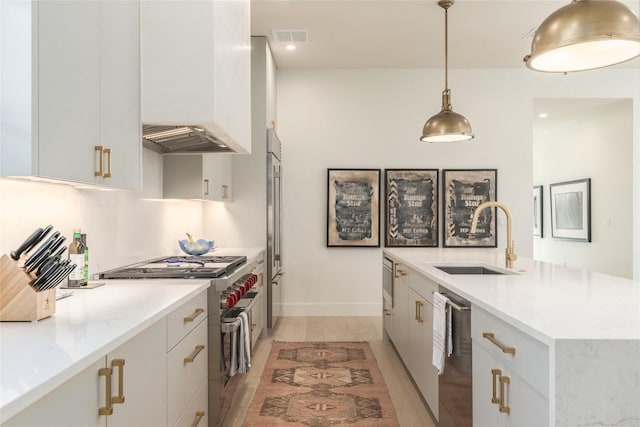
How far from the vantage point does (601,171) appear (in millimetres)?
6578

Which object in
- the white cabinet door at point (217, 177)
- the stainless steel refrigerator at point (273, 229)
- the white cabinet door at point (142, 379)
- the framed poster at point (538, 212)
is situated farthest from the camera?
the framed poster at point (538, 212)

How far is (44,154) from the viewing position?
1485mm

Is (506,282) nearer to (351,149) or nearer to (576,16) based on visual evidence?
(576,16)

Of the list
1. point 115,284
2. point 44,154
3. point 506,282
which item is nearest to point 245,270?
point 115,284

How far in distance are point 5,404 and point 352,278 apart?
201 inches

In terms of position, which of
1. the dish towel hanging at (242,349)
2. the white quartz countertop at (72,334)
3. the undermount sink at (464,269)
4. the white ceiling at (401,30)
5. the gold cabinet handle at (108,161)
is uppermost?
the white ceiling at (401,30)

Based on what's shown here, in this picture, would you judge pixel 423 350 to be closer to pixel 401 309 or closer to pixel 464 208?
pixel 401 309

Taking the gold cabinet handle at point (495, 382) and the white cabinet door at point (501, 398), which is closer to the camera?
the white cabinet door at point (501, 398)

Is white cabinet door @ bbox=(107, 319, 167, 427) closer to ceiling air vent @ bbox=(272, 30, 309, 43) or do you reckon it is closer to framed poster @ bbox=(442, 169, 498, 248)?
ceiling air vent @ bbox=(272, 30, 309, 43)

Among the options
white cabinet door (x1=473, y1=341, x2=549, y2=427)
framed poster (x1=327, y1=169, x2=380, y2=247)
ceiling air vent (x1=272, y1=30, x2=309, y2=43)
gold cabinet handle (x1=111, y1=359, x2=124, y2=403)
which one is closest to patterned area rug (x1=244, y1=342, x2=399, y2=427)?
white cabinet door (x1=473, y1=341, x2=549, y2=427)

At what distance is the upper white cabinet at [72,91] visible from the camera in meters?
1.41

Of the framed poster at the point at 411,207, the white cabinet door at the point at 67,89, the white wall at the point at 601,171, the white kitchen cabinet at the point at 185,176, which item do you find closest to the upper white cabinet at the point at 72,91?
the white cabinet door at the point at 67,89

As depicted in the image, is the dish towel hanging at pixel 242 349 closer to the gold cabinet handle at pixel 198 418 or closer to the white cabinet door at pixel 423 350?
the gold cabinet handle at pixel 198 418

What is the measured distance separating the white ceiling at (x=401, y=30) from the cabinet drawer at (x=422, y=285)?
2322mm
